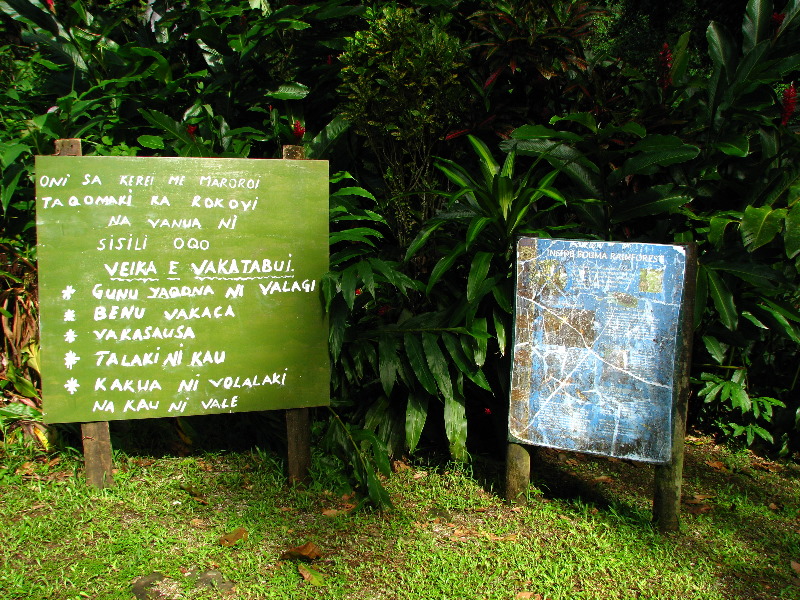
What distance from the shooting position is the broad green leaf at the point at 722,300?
332cm

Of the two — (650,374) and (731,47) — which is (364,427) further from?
(731,47)

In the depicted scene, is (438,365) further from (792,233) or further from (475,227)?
(792,233)

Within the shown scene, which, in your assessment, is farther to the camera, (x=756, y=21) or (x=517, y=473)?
(x=756, y=21)

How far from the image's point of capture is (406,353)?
11.8 feet

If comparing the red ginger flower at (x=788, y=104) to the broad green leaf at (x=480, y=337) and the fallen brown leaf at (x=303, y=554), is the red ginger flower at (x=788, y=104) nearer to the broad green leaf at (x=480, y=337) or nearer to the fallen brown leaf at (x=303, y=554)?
the broad green leaf at (x=480, y=337)

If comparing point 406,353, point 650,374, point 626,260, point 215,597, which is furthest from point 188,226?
point 650,374

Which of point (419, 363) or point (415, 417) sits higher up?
point (419, 363)

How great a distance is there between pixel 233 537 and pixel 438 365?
4.01ft

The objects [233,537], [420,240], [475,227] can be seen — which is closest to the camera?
[233,537]

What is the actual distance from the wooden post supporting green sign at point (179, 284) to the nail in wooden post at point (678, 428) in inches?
63.7

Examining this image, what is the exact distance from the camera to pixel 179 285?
3248mm

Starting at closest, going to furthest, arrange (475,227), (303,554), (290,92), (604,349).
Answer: (303,554) < (604,349) < (475,227) < (290,92)

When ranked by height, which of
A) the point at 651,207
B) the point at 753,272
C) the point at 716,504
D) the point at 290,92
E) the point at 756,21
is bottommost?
the point at 716,504

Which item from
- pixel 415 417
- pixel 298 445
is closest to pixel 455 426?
pixel 415 417
